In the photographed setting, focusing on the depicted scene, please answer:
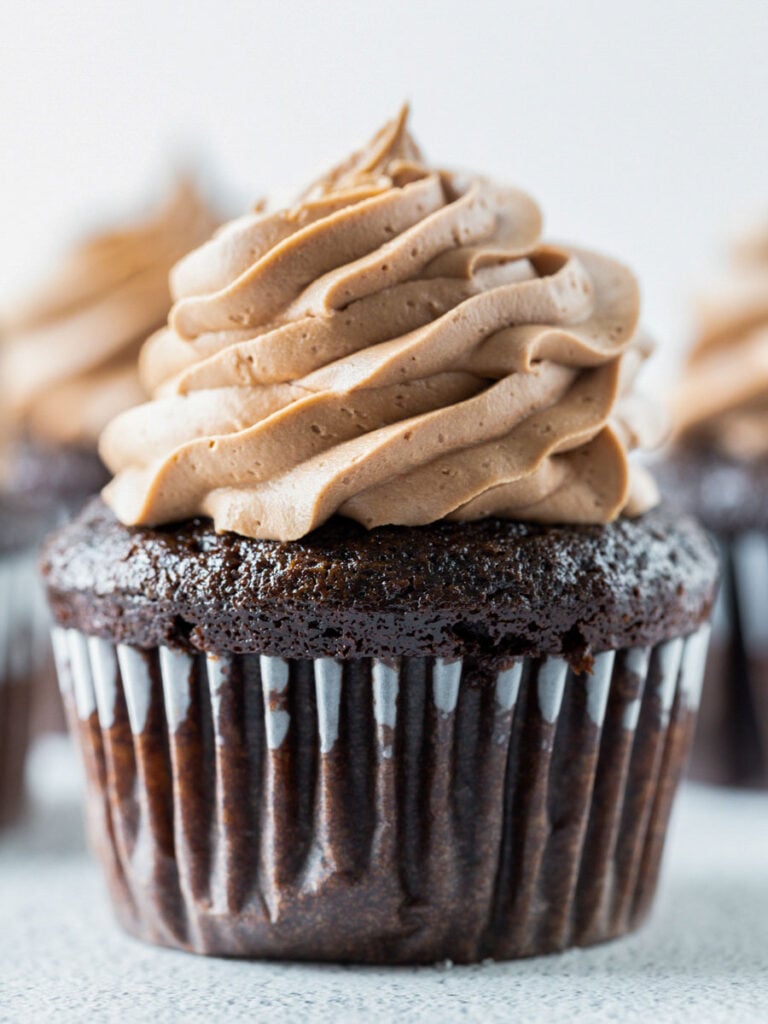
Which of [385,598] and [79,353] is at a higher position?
[385,598]

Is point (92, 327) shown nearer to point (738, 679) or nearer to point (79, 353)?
point (79, 353)

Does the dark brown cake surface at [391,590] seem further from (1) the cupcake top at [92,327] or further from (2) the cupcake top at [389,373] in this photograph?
(1) the cupcake top at [92,327]

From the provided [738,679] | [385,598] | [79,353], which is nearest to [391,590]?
[385,598]

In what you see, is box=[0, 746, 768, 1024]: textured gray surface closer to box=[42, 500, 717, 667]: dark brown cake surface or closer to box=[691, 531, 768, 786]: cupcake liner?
box=[42, 500, 717, 667]: dark brown cake surface

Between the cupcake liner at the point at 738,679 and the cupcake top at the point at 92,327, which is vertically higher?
the cupcake top at the point at 92,327

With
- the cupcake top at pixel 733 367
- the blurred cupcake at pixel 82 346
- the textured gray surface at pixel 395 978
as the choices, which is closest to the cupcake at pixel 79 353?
the blurred cupcake at pixel 82 346

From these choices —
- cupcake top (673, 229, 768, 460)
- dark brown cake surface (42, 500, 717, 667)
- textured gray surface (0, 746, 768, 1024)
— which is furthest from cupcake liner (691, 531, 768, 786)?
dark brown cake surface (42, 500, 717, 667)
